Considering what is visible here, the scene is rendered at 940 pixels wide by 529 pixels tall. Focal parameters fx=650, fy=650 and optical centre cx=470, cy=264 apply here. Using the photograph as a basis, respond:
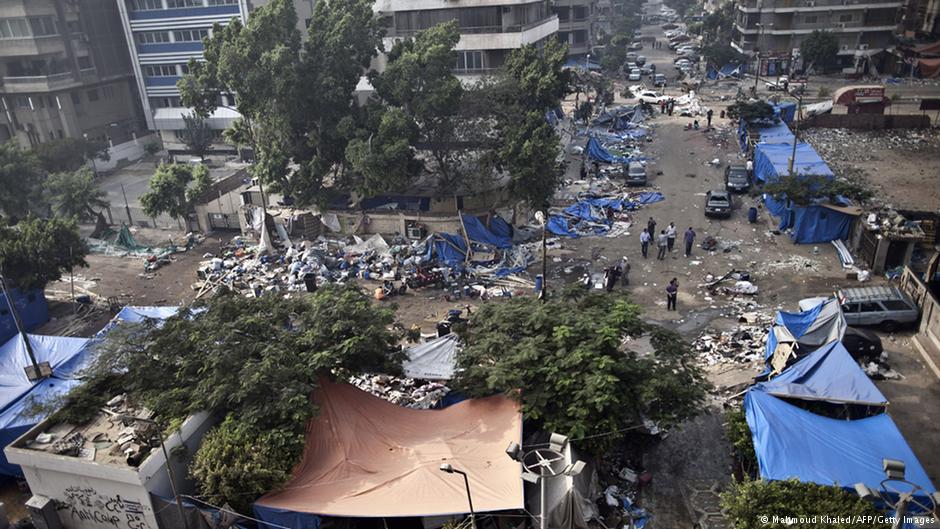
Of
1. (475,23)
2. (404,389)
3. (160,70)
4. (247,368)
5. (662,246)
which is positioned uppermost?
(475,23)

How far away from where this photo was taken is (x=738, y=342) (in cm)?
1944

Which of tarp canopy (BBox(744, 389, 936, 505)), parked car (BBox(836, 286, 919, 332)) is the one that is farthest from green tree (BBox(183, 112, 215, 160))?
tarp canopy (BBox(744, 389, 936, 505))

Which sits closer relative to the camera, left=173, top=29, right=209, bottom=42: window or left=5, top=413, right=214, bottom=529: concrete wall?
left=5, top=413, right=214, bottom=529: concrete wall

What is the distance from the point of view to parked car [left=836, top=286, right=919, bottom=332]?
1941cm

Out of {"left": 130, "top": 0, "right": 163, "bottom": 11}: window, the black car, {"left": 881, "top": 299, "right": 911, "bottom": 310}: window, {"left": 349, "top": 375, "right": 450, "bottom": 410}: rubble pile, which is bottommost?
{"left": 349, "top": 375, "right": 450, "bottom": 410}: rubble pile

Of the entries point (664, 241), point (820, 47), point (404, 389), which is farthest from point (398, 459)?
Answer: point (820, 47)

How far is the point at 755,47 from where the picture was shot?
63.1 m

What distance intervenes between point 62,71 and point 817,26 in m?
63.0

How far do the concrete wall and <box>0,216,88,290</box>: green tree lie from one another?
11.6m

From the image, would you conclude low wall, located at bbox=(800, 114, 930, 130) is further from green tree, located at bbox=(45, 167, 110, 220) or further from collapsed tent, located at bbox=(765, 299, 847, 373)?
green tree, located at bbox=(45, 167, 110, 220)

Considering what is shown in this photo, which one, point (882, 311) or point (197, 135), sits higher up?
point (197, 135)

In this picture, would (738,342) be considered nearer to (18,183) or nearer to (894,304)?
(894,304)

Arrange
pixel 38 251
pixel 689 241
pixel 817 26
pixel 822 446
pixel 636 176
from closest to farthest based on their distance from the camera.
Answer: pixel 822 446
pixel 38 251
pixel 689 241
pixel 636 176
pixel 817 26

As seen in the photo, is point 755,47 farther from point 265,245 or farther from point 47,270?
point 47,270
